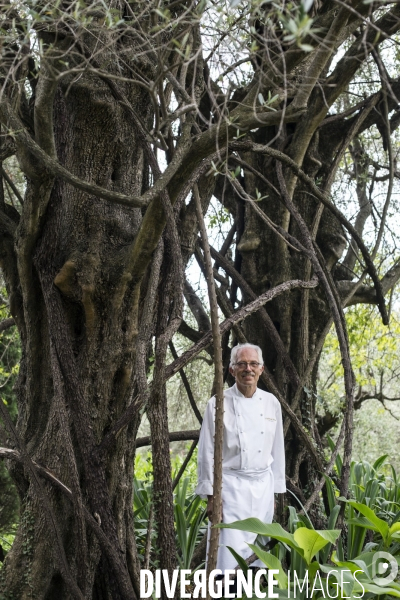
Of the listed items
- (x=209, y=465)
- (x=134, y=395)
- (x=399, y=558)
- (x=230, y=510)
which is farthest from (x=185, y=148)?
(x=399, y=558)

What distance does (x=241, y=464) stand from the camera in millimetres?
3689

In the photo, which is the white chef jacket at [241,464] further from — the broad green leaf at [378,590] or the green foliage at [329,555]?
the broad green leaf at [378,590]

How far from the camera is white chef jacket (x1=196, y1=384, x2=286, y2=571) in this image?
360cm

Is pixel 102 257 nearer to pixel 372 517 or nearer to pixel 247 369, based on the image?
pixel 247 369

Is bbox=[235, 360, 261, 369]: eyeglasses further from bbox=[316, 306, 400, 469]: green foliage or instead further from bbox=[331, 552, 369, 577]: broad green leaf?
bbox=[316, 306, 400, 469]: green foliage

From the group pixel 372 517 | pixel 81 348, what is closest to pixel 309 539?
pixel 372 517

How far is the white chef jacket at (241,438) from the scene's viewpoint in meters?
3.62

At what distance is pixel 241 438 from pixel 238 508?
339mm

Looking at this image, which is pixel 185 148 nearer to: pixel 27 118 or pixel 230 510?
pixel 27 118

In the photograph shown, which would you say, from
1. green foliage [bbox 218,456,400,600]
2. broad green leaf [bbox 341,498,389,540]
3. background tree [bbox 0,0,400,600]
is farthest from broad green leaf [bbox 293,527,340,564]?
background tree [bbox 0,0,400,600]

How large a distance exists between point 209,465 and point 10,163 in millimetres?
4141

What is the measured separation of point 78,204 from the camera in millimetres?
3602

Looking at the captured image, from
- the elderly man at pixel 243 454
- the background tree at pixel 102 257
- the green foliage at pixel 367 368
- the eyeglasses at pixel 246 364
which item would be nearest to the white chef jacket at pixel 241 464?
the elderly man at pixel 243 454

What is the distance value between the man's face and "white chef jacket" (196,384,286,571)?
0.09 metres
